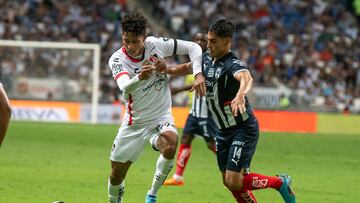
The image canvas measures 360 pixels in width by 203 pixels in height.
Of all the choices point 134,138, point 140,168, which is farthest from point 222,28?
point 140,168

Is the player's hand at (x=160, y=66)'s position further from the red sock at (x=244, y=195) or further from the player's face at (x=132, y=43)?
the red sock at (x=244, y=195)

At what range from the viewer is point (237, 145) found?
8719mm

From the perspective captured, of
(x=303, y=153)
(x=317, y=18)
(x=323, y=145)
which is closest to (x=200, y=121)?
(x=303, y=153)

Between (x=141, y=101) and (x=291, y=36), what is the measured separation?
25749mm

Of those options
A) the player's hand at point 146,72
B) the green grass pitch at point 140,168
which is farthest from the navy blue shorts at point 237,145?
the green grass pitch at point 140,168

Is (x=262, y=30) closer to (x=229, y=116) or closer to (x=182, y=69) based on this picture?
(x=182, y=69)

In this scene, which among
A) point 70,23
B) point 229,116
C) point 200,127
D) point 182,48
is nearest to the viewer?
point 229,116

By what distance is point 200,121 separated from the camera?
43.9 feet

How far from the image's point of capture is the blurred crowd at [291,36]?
31875 millimetres

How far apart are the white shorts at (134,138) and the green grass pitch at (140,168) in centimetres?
148

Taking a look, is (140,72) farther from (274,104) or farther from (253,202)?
(274,104)

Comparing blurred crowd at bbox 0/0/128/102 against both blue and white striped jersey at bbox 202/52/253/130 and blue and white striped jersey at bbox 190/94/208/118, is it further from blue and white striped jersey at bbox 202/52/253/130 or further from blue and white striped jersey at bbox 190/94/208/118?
blue and white striped jersey at bbox 202/52/253/130

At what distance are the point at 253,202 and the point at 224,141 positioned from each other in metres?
0.75

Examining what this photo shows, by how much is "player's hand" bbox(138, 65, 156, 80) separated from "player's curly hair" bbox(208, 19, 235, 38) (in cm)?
78
